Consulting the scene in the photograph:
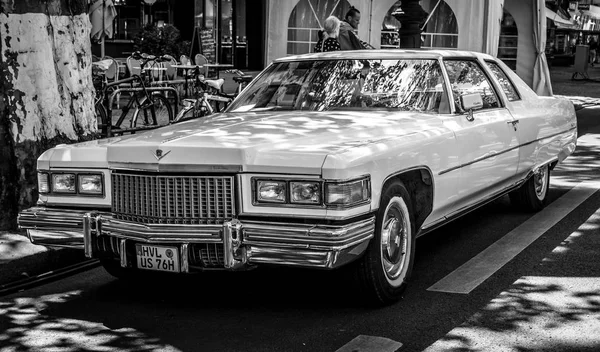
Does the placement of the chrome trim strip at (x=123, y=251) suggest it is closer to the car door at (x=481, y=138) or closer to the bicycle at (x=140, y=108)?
the car door at (x=481, y=138)

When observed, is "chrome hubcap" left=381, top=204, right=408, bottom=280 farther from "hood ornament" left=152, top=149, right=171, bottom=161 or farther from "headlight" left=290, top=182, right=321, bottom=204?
"hood ornament" left=152, top=149, right=171, bottom=161

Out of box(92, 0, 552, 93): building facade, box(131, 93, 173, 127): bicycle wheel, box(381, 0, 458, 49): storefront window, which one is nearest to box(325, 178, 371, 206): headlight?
box(131, 93, 173, 127): bicycle wheel

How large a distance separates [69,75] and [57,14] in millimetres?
519

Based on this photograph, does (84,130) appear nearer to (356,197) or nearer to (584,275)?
(356,197)

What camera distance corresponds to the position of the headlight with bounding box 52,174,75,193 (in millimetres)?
5497

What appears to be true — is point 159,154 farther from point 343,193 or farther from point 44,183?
point 343,193

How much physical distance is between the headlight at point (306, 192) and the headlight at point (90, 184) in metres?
1.27

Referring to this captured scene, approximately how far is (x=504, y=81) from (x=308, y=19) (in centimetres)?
1355

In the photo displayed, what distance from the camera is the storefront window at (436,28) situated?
21172mm

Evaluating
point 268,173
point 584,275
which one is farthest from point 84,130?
point 584,275

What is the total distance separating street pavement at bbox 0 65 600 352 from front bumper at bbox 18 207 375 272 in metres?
0.71

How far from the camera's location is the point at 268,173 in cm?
492

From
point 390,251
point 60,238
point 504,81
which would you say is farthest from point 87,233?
point 504,81

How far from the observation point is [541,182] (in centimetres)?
853
